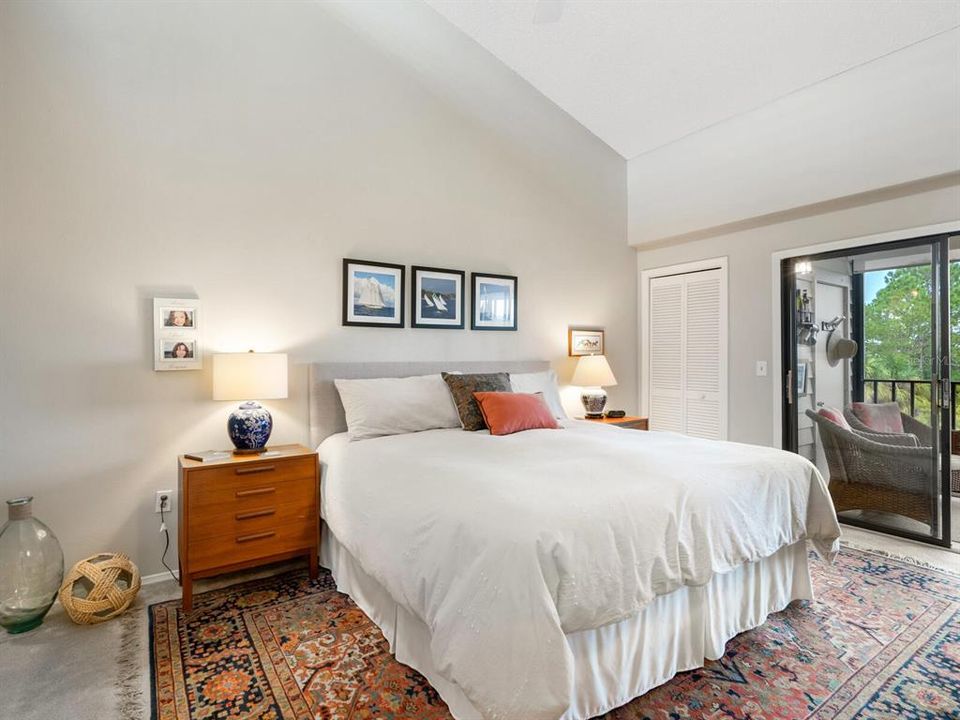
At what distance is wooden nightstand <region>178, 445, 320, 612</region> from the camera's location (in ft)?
7.94

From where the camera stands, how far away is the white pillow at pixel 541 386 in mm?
3650

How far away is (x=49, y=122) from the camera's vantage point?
254 centimetres

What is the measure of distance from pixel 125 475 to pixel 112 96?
1.95m

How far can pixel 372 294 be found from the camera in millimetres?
3461

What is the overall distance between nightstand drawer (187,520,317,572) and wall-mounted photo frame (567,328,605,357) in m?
2.64

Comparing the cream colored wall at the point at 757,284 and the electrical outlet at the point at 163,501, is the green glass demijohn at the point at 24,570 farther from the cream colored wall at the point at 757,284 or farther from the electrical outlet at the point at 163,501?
the cream colored wall at the point at 757,284

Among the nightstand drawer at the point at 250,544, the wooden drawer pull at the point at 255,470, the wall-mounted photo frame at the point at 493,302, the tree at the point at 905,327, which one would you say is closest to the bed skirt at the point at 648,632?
the nightstand drawer at the point at 250,544

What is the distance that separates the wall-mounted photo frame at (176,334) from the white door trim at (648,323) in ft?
12.4

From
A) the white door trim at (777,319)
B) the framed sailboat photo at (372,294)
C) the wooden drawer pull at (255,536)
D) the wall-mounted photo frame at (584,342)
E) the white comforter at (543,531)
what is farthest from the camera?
the wall-mounted photo frame at (584,342)

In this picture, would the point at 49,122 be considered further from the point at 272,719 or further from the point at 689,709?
the point at 689,709

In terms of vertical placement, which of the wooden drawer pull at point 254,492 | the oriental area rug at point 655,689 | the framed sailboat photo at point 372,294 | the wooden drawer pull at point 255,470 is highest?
the framed sailboat photo at point 372,294

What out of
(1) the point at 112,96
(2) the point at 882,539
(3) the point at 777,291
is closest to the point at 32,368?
(1) the point at 112,96

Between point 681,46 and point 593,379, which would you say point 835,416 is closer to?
point 593,379

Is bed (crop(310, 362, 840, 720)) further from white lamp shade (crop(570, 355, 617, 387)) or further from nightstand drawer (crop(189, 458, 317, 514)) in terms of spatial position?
white lamp shade (crop(570, 355, 617, 387))
